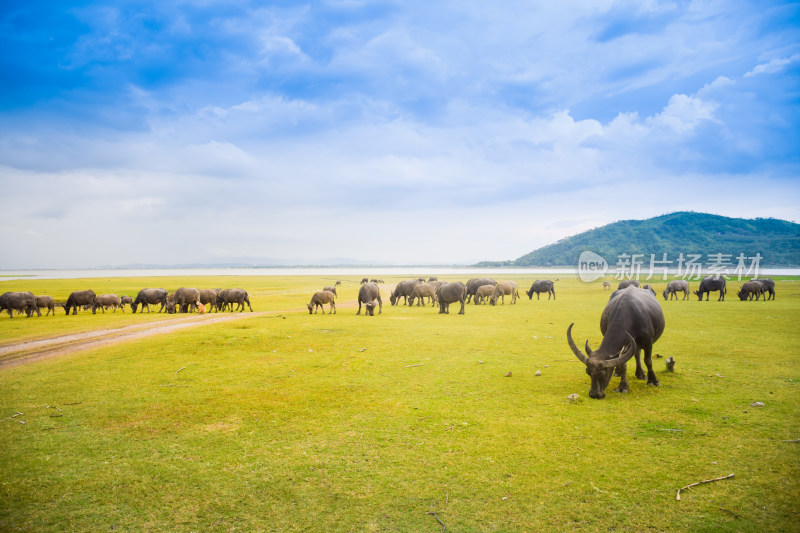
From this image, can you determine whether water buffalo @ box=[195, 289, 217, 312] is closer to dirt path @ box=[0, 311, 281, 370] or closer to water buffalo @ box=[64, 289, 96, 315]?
water buffalo @ box=[64, 289, 96, 315]

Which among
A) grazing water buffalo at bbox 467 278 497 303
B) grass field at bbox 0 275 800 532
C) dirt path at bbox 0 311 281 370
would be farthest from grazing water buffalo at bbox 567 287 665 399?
grazing water buffalo at bbox 467 278 497 303

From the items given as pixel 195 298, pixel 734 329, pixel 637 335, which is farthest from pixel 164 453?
pixel 195 298

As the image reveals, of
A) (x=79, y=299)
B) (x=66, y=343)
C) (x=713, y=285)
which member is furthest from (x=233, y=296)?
(x=713, y=285)

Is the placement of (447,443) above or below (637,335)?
below

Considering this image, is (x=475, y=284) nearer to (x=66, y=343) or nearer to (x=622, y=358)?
(x=622, y=358)

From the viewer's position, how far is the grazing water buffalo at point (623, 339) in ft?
27.4

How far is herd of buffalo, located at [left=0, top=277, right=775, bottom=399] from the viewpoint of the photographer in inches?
338

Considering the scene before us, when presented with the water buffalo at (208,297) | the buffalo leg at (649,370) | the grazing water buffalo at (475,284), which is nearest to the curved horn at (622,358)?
the buffalo leg at (649,370)

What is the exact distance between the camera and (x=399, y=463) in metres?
5.76

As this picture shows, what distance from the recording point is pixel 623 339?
9.02 meters

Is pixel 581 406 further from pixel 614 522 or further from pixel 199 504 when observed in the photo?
pixel 199 504

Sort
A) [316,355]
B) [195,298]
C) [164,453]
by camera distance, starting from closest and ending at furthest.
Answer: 1. [164,453]
2. [316,355]
3. [195,298]

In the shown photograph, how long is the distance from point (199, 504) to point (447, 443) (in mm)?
3682

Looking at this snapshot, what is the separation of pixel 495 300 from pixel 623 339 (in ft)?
80.7
